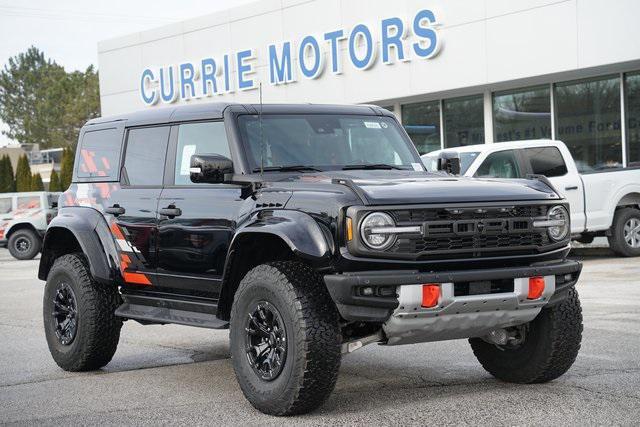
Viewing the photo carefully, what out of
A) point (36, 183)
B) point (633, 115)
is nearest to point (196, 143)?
point (633, 115)

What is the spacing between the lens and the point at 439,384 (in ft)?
22.0

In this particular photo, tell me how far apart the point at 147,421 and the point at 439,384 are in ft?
6.49

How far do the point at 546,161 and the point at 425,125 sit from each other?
10.6m

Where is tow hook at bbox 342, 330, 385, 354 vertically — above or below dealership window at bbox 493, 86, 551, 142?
below

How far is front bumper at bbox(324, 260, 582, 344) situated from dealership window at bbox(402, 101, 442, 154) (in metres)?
19.9

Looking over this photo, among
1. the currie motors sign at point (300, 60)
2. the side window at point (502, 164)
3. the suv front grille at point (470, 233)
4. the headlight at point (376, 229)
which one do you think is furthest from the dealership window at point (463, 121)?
the headlight at point (376, 229)

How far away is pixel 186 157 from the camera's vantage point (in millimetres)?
7250

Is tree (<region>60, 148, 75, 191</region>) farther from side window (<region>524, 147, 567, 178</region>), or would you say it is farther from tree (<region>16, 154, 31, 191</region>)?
side window (<region>524, 147, 567, 178</region>)

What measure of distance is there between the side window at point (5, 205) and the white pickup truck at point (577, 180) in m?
14.2

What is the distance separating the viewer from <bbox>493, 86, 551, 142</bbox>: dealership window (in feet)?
75.6

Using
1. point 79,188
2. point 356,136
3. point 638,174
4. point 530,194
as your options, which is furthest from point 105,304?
point 638,174

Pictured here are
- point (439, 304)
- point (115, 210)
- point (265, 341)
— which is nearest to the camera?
point (439, 304)

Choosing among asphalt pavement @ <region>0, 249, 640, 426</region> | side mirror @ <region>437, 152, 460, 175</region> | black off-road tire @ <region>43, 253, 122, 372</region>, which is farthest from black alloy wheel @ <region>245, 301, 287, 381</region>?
side mirror @ <region>437, 152, 460, 175</region>

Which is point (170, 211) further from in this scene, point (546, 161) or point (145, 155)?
point (546, 161)
